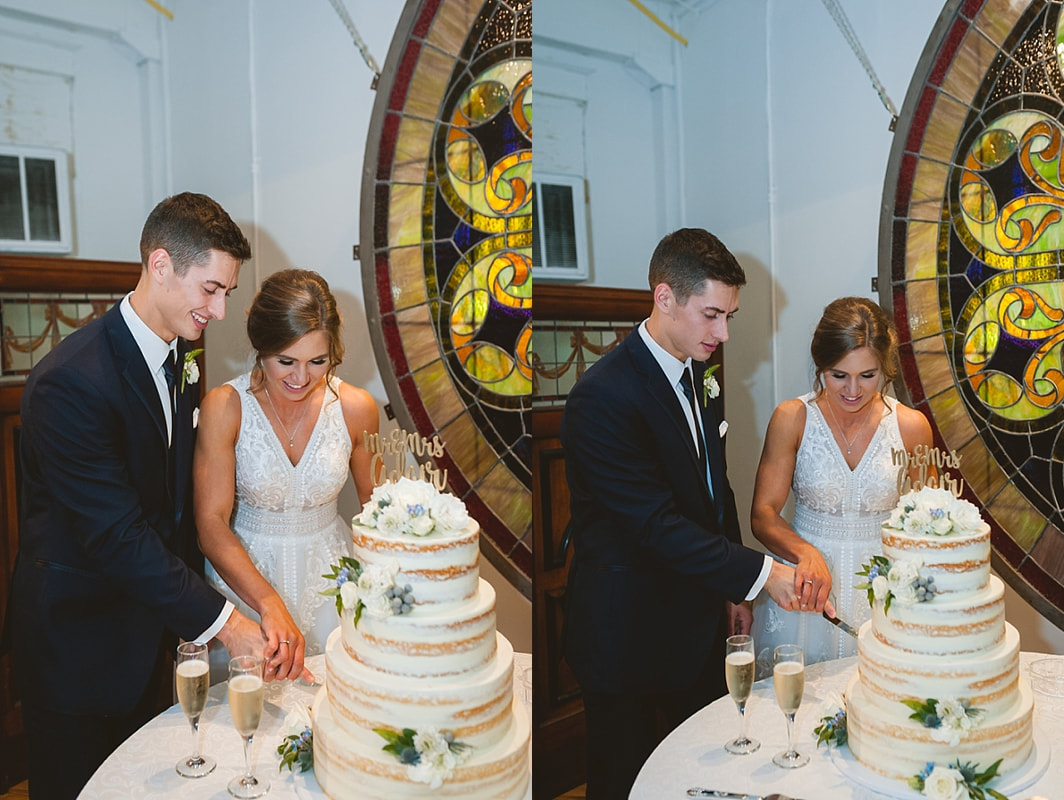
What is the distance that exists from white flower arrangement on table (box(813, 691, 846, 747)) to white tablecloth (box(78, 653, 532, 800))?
2.12 ft

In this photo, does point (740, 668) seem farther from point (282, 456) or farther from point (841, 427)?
point (282, 456)

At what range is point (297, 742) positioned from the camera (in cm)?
169

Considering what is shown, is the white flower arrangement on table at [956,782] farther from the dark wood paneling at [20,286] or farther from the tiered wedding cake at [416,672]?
the dark wood paneling at [20,286]

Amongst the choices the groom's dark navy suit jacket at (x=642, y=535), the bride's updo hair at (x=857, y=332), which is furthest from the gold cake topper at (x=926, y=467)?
the groom's dark navy suit jacket at (x=642, y=535)

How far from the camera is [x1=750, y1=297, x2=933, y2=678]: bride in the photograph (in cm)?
209

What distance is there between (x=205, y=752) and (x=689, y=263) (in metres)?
1.57

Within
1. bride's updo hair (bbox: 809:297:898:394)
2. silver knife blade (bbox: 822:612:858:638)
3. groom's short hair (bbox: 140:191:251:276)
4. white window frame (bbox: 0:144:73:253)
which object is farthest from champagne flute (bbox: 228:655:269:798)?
bride's updo hair (bbox: 809:297:898:394)

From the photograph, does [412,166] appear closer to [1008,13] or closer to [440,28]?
[440,28]

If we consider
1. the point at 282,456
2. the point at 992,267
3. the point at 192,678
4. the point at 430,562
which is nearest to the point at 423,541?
the point at 430,562

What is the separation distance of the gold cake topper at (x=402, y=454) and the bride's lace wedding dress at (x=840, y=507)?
0.93 m

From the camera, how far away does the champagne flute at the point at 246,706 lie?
60.2 inches

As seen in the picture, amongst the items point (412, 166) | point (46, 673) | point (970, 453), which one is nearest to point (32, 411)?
point (46, 673)

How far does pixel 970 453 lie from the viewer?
2162mm

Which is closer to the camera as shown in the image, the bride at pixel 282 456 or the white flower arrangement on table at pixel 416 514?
the white flower arrangement on table at pixel 416 514
